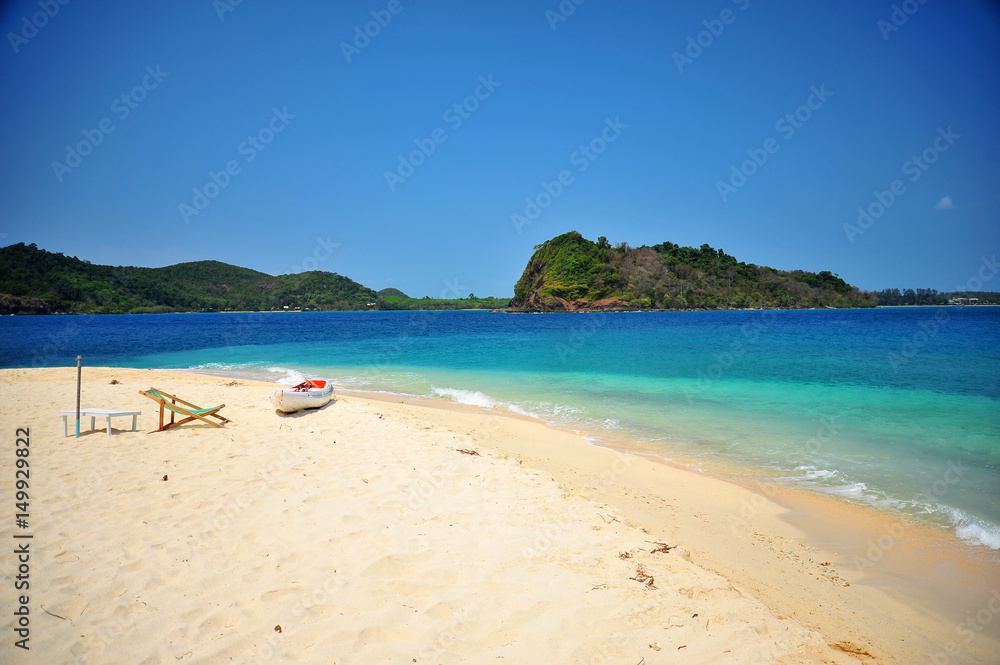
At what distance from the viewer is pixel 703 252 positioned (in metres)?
129

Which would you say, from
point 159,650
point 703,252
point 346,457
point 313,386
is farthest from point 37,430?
point 703,252

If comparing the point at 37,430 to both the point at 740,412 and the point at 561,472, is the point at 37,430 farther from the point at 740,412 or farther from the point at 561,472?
the point at 740,412

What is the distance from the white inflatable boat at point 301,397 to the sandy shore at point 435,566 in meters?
2.77

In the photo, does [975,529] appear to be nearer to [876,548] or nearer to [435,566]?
[876,548]

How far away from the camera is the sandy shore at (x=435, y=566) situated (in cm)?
306

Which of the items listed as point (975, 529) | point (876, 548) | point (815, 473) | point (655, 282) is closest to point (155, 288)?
point (655, 282)

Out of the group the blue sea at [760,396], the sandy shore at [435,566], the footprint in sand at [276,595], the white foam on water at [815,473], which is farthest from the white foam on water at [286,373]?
the white foam on water at [815,473]

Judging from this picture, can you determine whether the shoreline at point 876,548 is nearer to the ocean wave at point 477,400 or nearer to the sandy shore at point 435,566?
the sandy shore at point 435,566

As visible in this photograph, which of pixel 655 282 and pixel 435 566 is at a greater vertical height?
pixel 655 282

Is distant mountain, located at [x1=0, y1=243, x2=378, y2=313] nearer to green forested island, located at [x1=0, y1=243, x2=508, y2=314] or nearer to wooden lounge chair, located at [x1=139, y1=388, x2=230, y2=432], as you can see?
green forested island, located at [x1=0, y1=243, x2=508, y2=314]

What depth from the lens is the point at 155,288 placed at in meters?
123

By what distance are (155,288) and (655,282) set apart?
13843 centimetres

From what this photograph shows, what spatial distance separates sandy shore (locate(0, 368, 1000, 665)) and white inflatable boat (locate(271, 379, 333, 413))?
109 inches

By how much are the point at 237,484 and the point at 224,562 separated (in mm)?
2160
